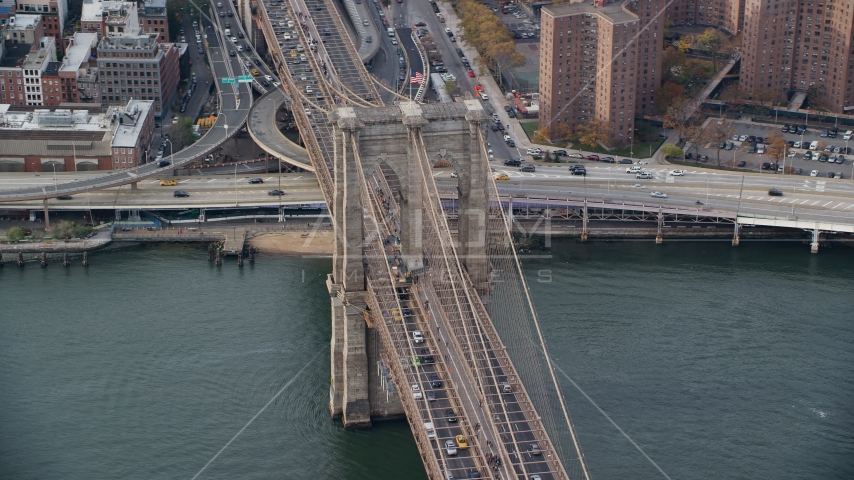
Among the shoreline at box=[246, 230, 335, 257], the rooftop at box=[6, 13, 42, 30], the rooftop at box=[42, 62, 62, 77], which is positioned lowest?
the shoreline at box=[246, 230, 335, 257]

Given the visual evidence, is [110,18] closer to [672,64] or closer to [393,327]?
[672,64]

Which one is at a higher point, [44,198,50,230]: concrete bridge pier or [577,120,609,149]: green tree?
[577,120,609,149]: green tree

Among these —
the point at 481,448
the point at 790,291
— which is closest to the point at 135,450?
the point at 481,448

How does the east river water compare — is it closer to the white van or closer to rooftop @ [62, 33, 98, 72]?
the white van

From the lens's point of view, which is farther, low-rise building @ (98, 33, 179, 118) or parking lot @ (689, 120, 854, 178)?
low-rise building @ (98, 33, 179, 118)

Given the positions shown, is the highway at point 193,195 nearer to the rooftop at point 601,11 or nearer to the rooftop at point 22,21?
the rooftop at point 22,21

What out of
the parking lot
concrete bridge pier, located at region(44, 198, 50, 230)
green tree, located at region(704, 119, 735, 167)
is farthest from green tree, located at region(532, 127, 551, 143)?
concrete bridge pier, located at region(44, 198, 50, 230)
